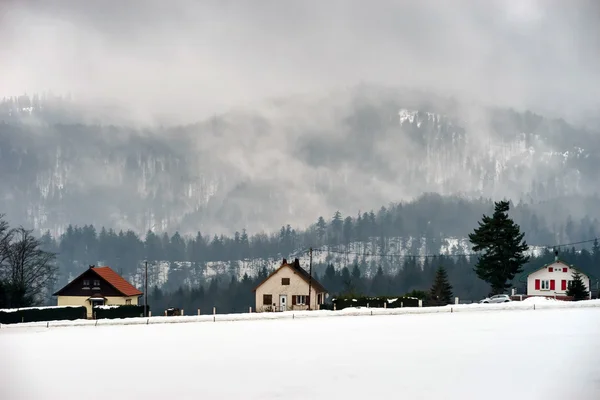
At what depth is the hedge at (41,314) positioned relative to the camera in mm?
57500

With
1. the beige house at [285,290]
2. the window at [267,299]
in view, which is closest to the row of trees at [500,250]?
the beige house at [285,290]

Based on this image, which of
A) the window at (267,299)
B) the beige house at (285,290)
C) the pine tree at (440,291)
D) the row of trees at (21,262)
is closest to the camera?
the row of trees at (21,262)

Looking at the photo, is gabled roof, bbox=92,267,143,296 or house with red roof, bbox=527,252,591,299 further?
house with red roof, bbox=527,252,591,299

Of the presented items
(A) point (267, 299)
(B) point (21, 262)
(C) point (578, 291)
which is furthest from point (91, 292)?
(C) point (578, 291)

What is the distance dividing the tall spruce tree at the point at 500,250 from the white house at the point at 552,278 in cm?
648

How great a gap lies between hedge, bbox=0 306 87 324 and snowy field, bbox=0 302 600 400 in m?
15.0

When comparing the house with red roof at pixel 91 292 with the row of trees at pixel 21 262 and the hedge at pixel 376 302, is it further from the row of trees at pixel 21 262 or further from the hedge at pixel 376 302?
the hedge at pixel 376 302

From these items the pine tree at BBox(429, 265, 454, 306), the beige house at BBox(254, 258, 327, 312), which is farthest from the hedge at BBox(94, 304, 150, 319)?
the pine tree at BBox(429, 265, 454, 306)

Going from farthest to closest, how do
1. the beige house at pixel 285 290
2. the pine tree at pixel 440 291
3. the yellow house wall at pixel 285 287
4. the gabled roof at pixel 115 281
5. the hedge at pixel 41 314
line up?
the pine tree at pixel 440 291, the yellow house wall at pixel 285 287, the beige house at pixel 285 290, the gabled roof at pixel 115 281, the hedge at pixel 41 314

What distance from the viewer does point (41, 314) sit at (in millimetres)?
60562

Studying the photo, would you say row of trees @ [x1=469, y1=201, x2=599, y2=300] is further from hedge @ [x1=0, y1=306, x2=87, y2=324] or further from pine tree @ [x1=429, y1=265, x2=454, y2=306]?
hedge @ [x1=0, y1=306, x2=87, y2=324]

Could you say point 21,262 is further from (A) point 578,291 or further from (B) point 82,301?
(A) point 578,291

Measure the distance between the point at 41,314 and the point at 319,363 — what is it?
42.3 metres

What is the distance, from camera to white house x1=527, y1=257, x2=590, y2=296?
81312 mm
